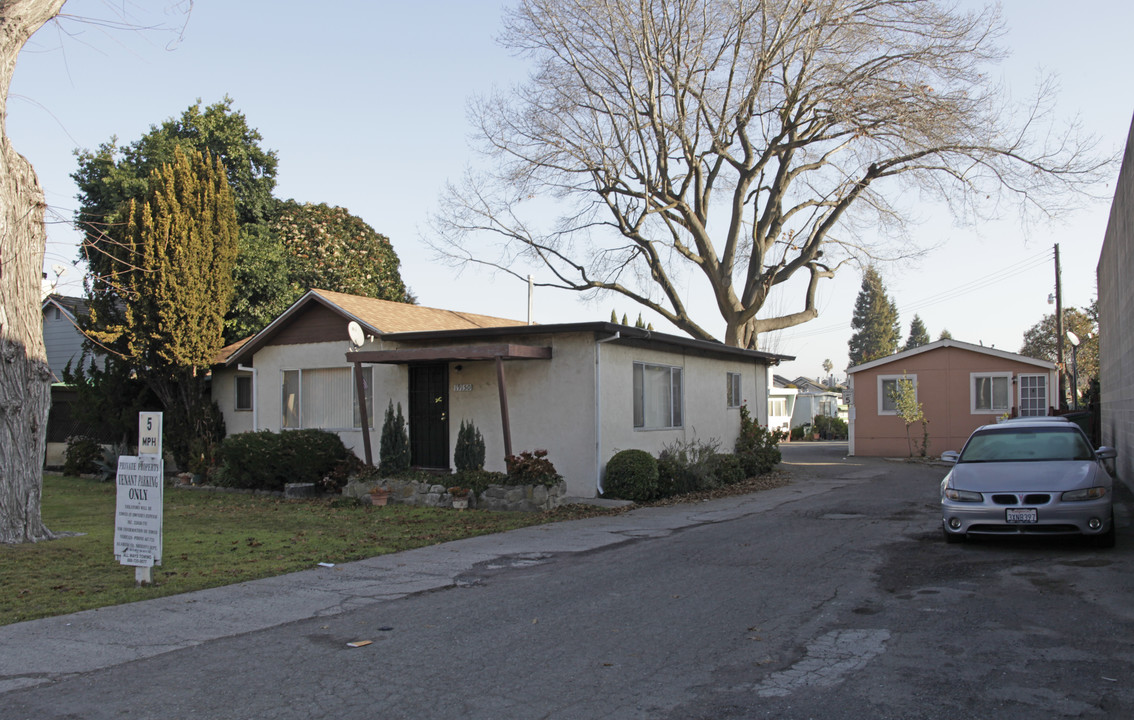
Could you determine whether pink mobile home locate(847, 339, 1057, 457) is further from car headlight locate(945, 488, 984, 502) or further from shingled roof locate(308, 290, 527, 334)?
car headlight locate(945, 488, 984, 502)

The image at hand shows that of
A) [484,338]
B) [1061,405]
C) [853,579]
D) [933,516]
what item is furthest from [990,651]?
[1061,405]

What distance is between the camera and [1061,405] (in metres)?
27.4

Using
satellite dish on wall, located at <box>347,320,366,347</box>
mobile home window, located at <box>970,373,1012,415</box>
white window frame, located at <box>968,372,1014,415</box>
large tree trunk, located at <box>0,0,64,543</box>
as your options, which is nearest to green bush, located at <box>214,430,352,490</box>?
satellite dish on wall, located at <box>347,320,366,347</box>

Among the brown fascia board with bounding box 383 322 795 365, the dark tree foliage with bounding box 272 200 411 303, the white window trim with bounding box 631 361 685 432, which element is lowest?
the white window trim with bounding box 631 361 685 432

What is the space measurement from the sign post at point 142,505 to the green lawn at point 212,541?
29 cm

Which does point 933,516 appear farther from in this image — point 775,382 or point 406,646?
point 775,382

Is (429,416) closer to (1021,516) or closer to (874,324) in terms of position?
(1021,516)

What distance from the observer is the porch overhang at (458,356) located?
1552cm

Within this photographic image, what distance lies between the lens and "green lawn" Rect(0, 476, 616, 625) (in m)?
8.46

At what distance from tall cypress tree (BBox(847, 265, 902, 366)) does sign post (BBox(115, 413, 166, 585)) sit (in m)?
93.6

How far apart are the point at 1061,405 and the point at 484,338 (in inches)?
802

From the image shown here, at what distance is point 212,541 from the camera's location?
38.8 ft

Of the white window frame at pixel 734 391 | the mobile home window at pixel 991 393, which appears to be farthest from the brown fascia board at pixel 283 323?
the mobile home window at pixel 991 393

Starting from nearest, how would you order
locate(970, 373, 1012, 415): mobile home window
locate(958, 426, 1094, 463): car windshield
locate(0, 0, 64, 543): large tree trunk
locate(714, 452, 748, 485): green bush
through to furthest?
locate(958, 426, 1094, 463): car windshield
locate(0, 0, 64, 543): large tree trunk
locate(714, 452, 748, 485): green bush
locate(970, 373, 1012, 415): mobile home window
